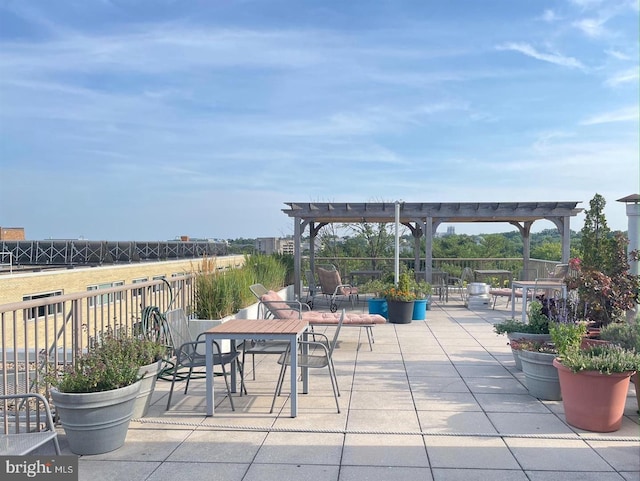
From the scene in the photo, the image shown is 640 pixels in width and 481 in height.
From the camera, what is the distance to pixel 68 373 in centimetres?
299

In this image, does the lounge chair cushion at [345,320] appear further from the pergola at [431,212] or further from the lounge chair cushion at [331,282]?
the pergola at [431,212]

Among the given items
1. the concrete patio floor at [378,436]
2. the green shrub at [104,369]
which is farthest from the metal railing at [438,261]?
the green shrub at [104,369]

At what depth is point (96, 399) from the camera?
9.29ft

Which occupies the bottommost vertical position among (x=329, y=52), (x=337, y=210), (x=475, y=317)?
(x=475, y=317)

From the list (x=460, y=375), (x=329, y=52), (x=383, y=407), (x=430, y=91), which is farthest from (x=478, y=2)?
(x=383, y=407)

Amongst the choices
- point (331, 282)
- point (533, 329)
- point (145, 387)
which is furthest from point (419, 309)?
point (145, 387)

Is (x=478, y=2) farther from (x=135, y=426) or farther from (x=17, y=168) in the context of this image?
(x=17, y=168)

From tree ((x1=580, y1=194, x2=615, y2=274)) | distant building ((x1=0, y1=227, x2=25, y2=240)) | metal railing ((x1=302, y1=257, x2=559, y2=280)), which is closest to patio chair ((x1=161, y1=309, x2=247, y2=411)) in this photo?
tree ((x1=580, y1=194, x2=615, y2=274))

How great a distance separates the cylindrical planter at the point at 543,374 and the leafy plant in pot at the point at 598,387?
21.9 inches

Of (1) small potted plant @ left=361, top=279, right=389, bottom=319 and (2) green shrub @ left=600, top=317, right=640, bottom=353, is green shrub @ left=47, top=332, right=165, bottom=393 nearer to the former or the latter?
(2) green shrub @ left=600, top=317, right=640, bottom=353

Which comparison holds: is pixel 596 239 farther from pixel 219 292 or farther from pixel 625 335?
pixel 219 292

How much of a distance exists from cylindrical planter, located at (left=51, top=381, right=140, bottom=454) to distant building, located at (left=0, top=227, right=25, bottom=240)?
44.2 meters

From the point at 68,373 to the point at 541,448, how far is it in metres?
2.92

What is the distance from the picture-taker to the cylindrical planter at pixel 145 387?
3.40 m
